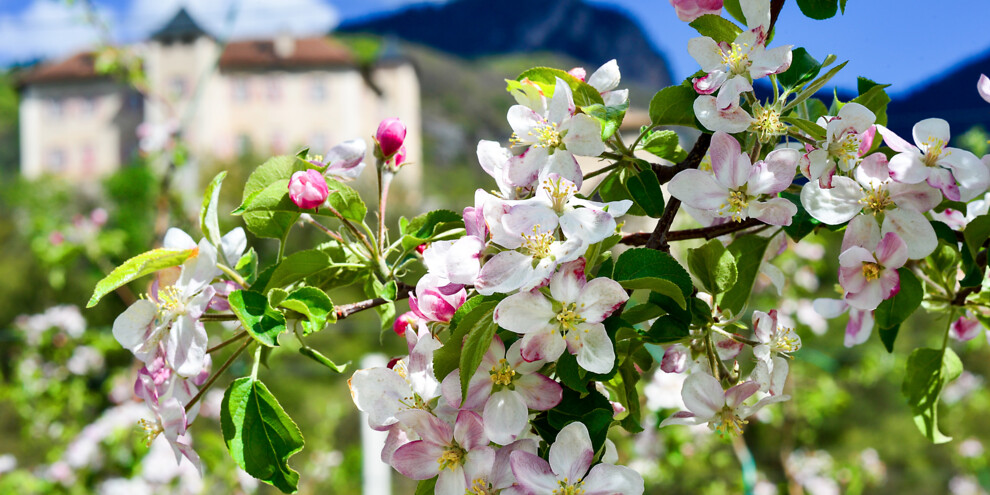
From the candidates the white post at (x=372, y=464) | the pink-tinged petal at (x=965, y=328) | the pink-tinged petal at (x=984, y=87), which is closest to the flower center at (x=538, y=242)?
the pink-tinged petal at (x=984, y=87)

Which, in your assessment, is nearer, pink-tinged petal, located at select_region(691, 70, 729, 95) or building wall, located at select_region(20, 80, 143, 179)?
pink-tinged petal, located at select_region(691, 70, 729, 95)

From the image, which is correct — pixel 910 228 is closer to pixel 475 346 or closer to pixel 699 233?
pixel 699 233

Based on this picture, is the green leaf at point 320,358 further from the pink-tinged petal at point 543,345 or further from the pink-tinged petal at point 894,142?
the pink-tinged petal at point 894,142

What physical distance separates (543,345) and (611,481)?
80 millimetres

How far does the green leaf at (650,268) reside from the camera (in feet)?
1.39

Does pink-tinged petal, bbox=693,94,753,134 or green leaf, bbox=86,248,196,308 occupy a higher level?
pink-tinged petal, bbox=693,94,753,134

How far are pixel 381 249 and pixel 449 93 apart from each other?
19.6 meters

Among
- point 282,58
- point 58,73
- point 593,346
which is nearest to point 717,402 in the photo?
point 593,346

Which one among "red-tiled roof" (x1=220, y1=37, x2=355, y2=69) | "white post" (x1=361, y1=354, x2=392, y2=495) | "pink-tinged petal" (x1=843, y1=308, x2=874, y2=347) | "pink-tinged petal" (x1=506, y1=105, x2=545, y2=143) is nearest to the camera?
"pink-tinged petal" (x1=506, y1=105, x2=545, y2=143)

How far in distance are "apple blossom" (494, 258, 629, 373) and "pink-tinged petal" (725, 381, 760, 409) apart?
10cm

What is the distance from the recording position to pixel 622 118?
48 centimetres

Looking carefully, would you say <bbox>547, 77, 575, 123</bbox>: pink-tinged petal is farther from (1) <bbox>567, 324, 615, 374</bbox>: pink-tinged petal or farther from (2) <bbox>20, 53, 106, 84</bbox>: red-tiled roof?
(2) <bbox>20, 53, 106, 84</bbox>: red-tiled roof

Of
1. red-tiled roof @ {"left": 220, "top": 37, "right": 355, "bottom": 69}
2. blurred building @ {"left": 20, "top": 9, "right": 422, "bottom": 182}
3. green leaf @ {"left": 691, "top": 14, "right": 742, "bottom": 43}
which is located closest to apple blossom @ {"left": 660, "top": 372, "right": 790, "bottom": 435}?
green leaf @ {"left": 691, "top": 14, "right": 742, "bottom": 43}

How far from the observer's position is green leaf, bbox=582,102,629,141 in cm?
47
